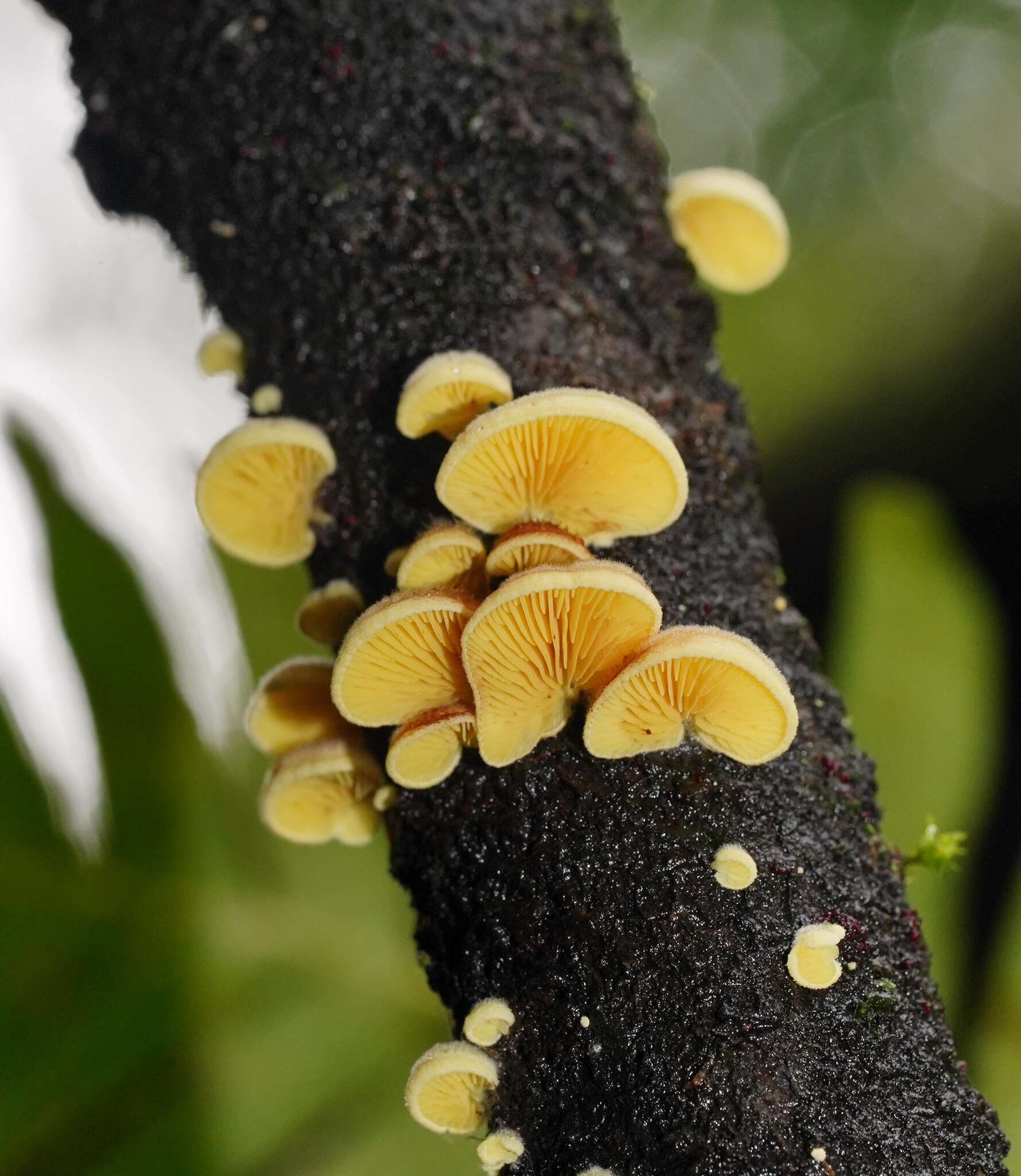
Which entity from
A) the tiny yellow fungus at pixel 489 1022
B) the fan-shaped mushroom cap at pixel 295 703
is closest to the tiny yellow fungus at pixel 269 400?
the fan-shaped mushroom cap at pixel 295 703

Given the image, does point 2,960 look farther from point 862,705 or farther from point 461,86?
point 862,705

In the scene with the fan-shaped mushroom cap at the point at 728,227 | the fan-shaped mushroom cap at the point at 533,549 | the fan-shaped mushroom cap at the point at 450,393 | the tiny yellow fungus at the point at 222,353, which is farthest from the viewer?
the fan-shaped mushroom cap at the point at 728,227

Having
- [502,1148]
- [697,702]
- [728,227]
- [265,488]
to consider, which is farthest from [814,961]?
[728,227]

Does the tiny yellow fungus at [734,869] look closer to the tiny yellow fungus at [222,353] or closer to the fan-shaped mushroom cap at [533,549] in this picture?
the fan-shaped mushroom cap at [533,549]

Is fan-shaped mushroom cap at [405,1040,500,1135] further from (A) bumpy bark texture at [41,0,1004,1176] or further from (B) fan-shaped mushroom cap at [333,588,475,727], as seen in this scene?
(B) fan-shaped mushroom cap at [333,588,475,727]

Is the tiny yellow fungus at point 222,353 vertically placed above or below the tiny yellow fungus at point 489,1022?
above
